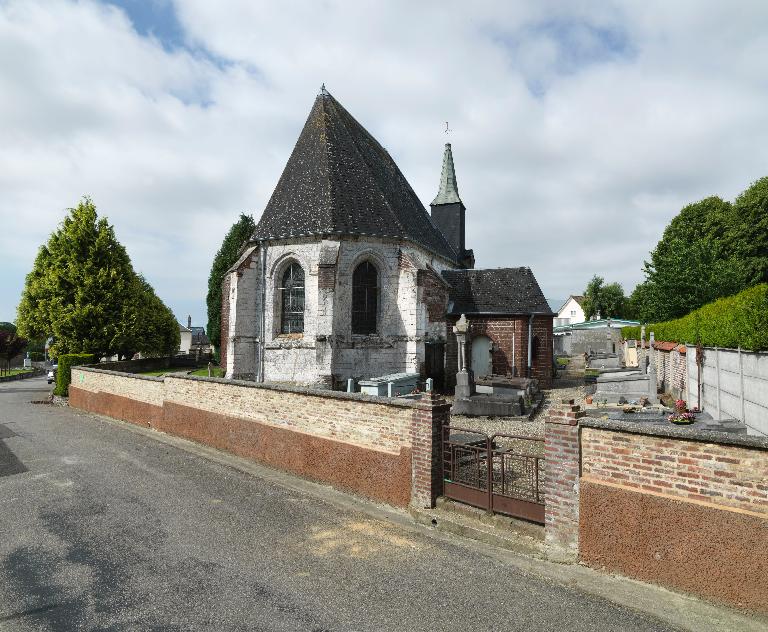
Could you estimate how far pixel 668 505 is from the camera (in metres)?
4.71

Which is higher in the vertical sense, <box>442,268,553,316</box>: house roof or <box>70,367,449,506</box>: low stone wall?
<box>442,268,553,316</box>: house roof

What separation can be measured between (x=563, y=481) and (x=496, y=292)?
15843 mm

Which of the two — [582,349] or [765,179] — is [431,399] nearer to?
[765,179]

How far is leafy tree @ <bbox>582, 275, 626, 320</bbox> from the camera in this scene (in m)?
69.2

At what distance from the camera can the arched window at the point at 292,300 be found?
17.2m

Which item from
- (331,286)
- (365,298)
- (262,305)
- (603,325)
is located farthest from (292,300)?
(603,325)

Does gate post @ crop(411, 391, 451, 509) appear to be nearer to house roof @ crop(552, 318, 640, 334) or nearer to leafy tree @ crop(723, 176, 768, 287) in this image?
leafy tree @ crop(723, 176, 768, 287)

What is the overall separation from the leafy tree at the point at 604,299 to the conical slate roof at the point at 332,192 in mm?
56818

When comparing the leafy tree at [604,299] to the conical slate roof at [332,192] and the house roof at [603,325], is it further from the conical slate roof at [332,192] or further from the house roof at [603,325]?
the conical slate roof at [332,192]

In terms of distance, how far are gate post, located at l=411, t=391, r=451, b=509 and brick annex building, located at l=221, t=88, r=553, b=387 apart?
29.4 feet

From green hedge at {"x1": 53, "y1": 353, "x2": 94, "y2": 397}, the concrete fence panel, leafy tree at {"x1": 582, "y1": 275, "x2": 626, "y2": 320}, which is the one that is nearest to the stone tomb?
the concrete fence panel

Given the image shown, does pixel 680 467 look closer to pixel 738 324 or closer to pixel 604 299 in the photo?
pixel 738 324

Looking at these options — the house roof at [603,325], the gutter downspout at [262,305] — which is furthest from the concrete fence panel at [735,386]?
the house roof at [603,325]

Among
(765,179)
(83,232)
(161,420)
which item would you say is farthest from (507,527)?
(765,179)
